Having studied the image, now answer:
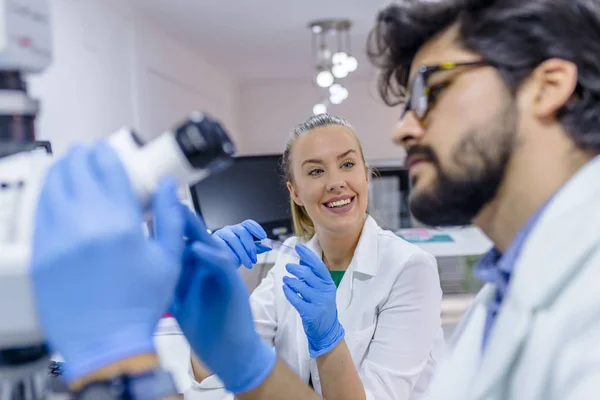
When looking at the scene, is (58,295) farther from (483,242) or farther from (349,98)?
(349,98)

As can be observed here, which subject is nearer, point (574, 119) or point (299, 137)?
point (574, 119)

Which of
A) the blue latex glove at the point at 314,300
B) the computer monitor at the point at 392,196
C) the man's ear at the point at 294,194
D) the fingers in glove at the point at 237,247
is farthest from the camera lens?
the computer monitor at the point at 392,196

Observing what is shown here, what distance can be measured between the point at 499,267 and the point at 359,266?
0.86 meters

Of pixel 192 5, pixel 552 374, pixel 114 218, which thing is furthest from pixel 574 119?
pixel 192 5

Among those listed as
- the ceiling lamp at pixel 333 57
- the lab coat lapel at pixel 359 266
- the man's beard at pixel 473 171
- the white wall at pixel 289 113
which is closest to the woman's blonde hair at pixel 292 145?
the lab coat lapel at pixel 359 266

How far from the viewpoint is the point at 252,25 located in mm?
4746

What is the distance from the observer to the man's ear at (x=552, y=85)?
3.14 feet

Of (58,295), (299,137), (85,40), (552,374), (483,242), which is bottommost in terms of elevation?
(483,242)

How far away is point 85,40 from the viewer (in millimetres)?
3004

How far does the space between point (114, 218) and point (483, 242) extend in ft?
9.49

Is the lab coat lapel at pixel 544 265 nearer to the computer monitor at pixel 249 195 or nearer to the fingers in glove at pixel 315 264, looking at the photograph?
the fingers in glove at pixel 315 264

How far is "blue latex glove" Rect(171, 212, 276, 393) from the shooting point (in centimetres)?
89

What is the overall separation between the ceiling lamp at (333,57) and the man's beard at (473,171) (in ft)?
9.58

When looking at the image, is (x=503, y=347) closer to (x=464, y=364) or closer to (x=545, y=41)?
(x=464, y=364)
